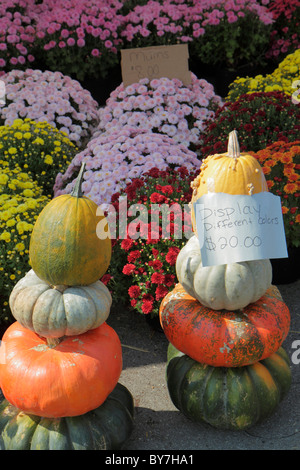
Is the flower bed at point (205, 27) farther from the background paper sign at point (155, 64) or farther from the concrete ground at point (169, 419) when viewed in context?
the concrete ground at point (169, 419)

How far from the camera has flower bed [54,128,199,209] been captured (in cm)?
425

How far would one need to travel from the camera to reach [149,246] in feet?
11.5

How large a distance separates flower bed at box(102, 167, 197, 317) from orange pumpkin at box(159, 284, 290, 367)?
57 cm

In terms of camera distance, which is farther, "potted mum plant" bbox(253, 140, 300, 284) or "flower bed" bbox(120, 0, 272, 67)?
"flower bed" bbox(120, 0, 272, 67)

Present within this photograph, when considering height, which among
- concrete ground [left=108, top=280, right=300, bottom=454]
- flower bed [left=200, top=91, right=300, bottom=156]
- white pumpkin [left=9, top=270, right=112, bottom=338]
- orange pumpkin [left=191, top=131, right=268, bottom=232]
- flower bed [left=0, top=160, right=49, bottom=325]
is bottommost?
concrete ground [left=108, top=280, right=300, bottom=454]

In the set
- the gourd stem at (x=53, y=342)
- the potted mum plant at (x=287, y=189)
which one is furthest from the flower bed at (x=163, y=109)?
the gourd stem at (x=53, y=342)

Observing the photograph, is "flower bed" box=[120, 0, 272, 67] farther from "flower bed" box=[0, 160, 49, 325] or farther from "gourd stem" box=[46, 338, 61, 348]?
"gourd stem" box=[46, 338, 61, 348]

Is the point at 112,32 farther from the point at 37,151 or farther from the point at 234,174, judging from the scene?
the point at 234,174

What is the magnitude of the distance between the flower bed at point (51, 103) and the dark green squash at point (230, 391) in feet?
11.2

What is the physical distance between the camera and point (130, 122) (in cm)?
514

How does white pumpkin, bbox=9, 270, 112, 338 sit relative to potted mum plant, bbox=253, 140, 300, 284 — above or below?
below

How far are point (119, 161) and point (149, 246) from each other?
3.70 feet

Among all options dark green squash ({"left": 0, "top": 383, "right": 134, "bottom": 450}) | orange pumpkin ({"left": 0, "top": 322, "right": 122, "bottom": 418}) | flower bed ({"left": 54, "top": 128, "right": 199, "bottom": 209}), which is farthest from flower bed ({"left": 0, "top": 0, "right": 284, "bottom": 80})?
dark green squash ({"left": 0, "top": 383, "right": 134, "bottom": 450})

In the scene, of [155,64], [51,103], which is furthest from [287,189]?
[51,103]
